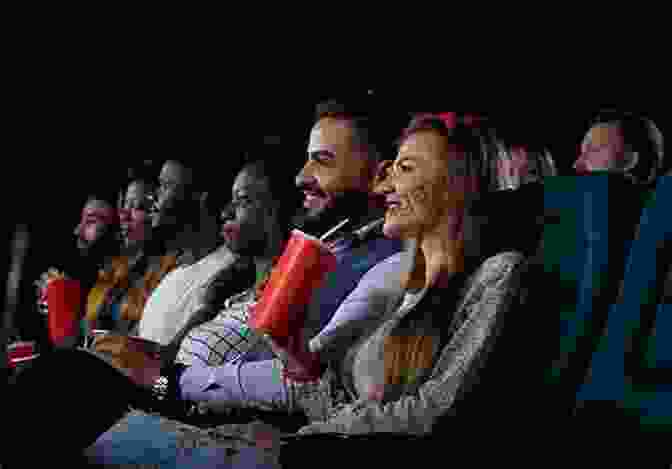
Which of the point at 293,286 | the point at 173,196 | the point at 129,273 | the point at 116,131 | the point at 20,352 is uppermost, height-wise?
the point at 116,131

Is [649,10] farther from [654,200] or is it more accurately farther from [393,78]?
[654,200]

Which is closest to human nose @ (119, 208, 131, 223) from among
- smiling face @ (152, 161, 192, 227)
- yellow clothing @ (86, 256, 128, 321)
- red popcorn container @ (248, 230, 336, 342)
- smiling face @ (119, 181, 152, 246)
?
smiling face @ (119, 181, 152, 246)

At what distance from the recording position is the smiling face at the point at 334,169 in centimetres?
190

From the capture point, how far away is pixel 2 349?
137 cm

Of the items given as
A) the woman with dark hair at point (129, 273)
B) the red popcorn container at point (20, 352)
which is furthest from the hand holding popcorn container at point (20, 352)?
the woman with dark hair at point (129, 273)

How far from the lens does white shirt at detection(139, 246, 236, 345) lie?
2.35 m

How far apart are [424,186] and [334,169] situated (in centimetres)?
41

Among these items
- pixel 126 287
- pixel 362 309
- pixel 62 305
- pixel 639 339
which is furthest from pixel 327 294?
pixel 126 287

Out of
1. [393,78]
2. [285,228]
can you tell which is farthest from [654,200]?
[393,78]

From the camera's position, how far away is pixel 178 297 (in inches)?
94.7

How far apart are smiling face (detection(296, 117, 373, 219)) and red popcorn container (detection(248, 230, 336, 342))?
1.58 ft

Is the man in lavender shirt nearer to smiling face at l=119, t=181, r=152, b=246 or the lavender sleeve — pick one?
the lavender sleeve

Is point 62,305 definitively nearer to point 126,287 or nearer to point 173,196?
point 126,287

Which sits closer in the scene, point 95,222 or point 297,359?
point 297,359
